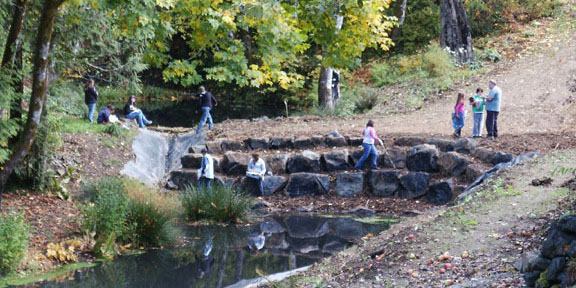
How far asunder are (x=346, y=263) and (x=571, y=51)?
2039cm

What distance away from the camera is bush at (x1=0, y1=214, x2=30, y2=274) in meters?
10.2

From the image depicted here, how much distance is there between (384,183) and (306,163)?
2102mm

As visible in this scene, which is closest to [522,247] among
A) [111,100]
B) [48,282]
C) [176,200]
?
[48,282]

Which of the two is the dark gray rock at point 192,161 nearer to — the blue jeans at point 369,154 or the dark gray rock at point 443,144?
the blue jeans at point 369,154

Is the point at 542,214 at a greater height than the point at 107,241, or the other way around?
the point at 542,214

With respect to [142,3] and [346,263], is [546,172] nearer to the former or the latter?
[346,263]

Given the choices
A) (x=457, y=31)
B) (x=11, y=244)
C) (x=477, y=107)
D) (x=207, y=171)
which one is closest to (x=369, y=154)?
(x=477, y=107)

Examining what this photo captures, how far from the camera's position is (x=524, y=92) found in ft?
76.9

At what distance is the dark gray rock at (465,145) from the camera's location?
1678 centimetres

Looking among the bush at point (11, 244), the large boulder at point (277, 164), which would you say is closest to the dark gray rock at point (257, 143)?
the large boulder at point (277, 164)

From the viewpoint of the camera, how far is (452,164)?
1631 centimetres

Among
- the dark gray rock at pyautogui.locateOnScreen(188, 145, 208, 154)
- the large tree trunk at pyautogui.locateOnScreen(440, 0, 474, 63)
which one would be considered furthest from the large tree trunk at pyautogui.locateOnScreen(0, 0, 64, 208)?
the large tree trunk at pyautogui.locateOnScreen(440, 0, 474, 63)

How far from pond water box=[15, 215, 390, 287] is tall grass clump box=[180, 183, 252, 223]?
0.96ft

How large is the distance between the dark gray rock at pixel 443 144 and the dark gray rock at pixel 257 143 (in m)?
4.42
